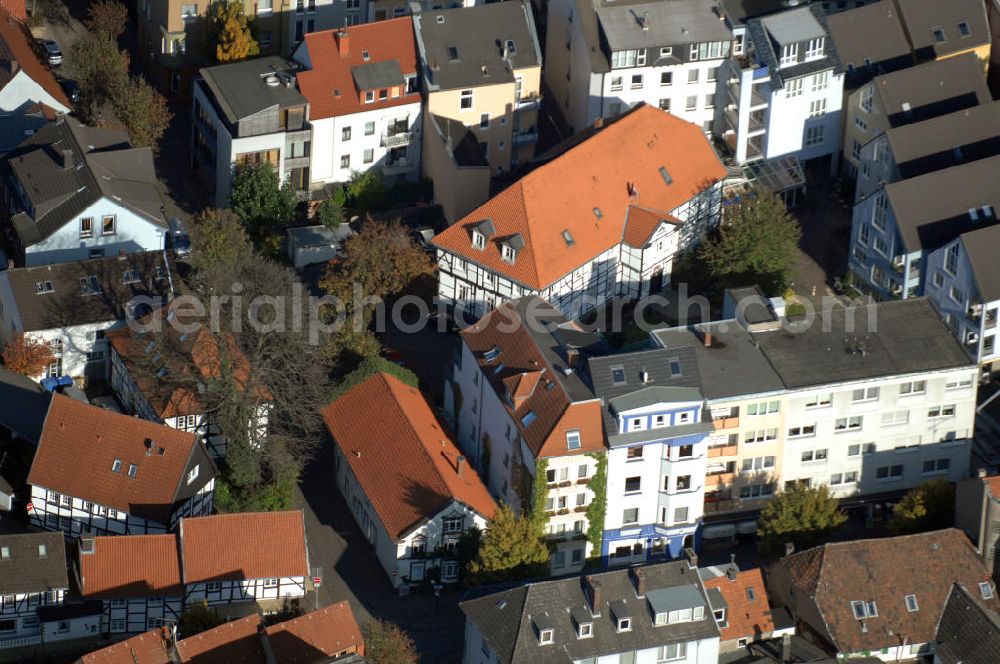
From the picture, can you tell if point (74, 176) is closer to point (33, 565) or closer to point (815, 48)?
point (33, 565)

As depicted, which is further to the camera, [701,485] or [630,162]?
[630,162]

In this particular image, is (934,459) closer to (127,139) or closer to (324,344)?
(324,344)

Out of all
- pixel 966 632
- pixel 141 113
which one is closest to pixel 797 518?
pixel 966 632

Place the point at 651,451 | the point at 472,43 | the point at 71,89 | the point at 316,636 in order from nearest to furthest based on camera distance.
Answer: the point at 316,636, the point at 651,451, the point at 472,43, the point at 71,89

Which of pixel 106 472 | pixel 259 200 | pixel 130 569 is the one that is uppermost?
pixel 259 200

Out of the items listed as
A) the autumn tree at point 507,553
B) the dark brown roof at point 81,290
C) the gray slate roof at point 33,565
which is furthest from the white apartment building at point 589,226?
the gray slate roof at point 33,565

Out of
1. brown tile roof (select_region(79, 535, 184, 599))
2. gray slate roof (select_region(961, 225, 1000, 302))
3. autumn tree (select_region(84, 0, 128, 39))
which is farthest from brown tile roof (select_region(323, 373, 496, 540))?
autumn tree (select_region(84, 0, 128, 39))

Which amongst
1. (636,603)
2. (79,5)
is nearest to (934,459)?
(636,603)
